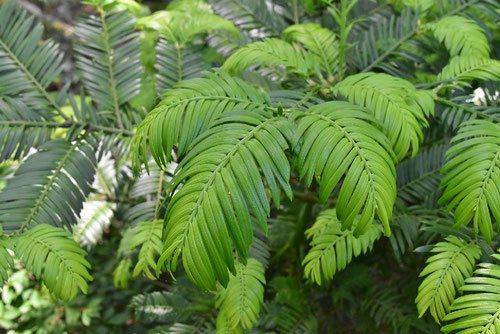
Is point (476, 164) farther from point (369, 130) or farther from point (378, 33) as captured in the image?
point (378, 33)

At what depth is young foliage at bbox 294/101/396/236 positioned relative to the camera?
0.90 meters

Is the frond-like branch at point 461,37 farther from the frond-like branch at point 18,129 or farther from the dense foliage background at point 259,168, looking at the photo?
the frond-like branch at point 18,129

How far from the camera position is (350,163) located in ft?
3.08

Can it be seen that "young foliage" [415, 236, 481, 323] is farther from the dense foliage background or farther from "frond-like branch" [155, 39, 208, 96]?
"frond-like branch" [155, 39, 208, 96]

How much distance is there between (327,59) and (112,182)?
92cm

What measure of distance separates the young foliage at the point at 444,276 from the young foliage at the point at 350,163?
0.87 ft

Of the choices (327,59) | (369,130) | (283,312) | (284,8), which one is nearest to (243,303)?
(283,312)

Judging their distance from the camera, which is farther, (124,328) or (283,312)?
(124,328)

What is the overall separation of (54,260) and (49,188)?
13.2 inches

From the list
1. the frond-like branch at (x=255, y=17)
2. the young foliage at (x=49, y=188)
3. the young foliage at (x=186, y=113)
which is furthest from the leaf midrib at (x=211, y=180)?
the frond-like branch at (x=255, y=17)

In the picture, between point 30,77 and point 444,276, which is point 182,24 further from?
point 444,276

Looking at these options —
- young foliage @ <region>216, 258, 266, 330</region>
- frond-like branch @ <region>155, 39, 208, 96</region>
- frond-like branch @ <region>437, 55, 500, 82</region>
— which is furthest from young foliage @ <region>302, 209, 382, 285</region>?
frond-like branch @ <region>155, 39, 208, 96</region>

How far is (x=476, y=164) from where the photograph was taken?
100cm

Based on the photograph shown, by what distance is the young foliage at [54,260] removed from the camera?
109 cm
